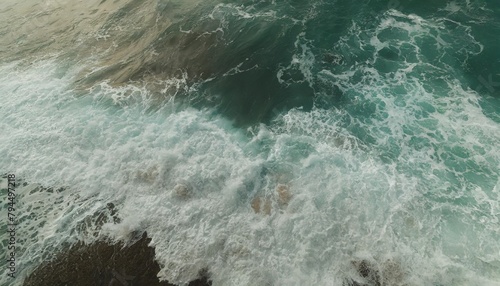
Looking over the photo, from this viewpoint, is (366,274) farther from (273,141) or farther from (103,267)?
(103,267)

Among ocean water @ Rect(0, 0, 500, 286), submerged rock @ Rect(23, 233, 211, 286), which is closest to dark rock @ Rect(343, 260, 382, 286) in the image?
ocean water @ Rect(0, 0, 500, 286)

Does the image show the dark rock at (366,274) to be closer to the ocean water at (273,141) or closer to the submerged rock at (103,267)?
the ocean water at (273,141)

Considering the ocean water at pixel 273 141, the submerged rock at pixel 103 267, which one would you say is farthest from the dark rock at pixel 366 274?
the submerged rock at pixel 103 267

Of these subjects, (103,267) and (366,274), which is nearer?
(366,274)

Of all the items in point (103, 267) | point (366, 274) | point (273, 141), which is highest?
point (273, 141)

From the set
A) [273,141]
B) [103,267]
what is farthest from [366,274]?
[103,267]
